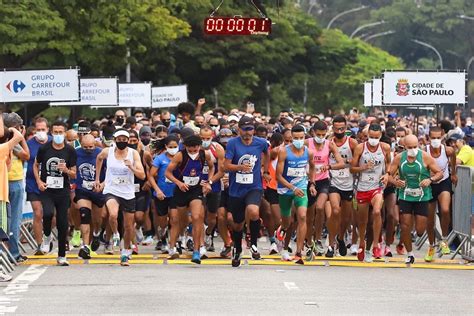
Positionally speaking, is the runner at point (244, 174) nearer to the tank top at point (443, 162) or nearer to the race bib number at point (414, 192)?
the race bib number at point (414, 192)

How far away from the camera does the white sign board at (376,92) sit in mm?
37447

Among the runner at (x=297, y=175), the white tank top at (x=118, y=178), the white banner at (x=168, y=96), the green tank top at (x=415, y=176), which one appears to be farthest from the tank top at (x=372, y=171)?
the white banner at (x=168, y=96)

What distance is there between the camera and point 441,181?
23.0m

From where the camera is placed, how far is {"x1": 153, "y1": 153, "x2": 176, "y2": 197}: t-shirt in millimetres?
22844

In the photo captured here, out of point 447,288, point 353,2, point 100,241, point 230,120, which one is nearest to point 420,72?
point 230,120

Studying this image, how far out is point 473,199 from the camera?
22.4 m

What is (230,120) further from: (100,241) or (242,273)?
(242,273)

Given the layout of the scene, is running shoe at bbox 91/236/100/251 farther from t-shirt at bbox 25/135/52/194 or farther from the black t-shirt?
the black t-shirt

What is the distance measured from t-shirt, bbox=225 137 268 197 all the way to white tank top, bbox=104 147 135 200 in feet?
4.34

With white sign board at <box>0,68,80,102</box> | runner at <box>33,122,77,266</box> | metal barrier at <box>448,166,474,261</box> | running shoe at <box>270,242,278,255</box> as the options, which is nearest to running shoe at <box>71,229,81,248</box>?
runner at <box>33,122,77,266</box>

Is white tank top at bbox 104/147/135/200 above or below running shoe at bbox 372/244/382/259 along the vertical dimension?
above

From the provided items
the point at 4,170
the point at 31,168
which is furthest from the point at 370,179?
the point at 4,170

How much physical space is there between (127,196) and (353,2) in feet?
461

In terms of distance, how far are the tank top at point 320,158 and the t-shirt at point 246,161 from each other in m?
1.22
